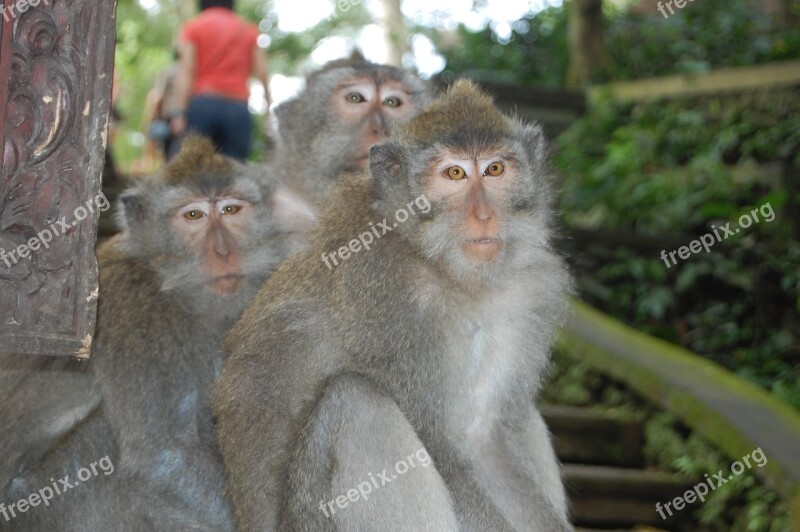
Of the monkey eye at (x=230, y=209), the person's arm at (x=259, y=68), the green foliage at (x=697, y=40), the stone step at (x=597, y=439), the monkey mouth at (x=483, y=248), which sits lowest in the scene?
the stone step at (x=597, y=439)

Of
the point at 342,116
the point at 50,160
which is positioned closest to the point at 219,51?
the point at 342,116

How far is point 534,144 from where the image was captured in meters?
4.15

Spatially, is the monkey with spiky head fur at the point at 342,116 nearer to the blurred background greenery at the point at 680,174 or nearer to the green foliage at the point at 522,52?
the blurred background greenery at the point at 680,174

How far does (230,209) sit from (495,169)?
1.50 metres

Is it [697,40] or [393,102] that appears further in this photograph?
[697,40]

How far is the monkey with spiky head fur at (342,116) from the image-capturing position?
18.2 feet

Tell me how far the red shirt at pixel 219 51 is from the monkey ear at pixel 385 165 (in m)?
5.02

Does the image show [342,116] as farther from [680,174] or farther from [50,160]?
[680,174]

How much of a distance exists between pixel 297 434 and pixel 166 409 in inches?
32.3

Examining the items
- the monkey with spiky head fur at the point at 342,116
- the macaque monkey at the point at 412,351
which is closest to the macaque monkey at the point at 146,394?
the macaque monkey at the point at 412,351

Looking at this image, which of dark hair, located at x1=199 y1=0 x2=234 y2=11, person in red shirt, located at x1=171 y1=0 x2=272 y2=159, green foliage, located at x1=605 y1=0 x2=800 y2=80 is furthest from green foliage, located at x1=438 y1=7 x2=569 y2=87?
person in red shirt, located at x1=171 y1=0 x2=272 y2=159

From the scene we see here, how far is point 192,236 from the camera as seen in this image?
474 centimetres

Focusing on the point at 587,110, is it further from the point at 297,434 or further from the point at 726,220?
the point at 297,434

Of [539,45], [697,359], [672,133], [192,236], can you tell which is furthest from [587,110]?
[192,236]
